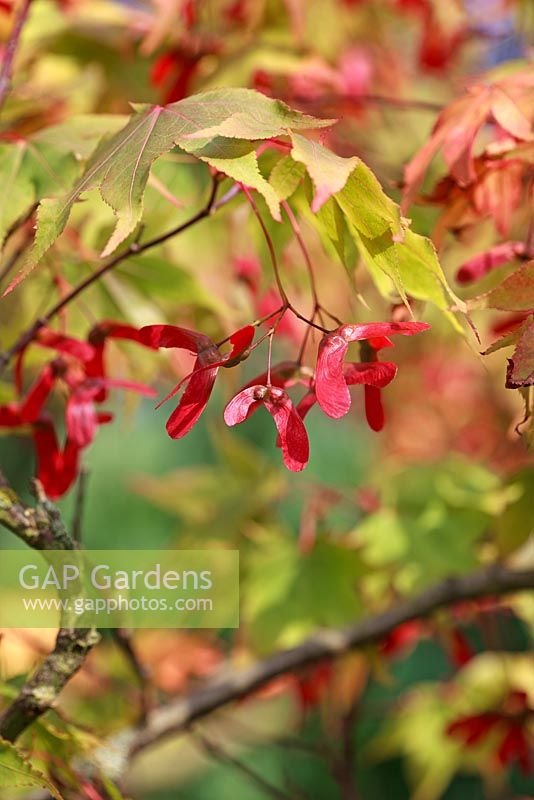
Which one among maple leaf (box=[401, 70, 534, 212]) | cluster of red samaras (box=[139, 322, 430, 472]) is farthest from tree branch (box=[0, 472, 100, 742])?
maple leaf (box=[401, 70, 534, 212])

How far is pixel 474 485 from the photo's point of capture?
1.07 m

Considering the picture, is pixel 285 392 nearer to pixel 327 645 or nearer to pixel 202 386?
pixel 202 386

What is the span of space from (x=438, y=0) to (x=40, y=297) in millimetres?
678

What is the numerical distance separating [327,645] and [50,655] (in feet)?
1.46

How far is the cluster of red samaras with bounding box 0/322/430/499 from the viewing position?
0.48m

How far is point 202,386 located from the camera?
50cm

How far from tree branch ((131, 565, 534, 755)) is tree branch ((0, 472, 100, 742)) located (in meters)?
0.32

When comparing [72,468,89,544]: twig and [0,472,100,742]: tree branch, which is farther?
[72,468,89,544]: twig

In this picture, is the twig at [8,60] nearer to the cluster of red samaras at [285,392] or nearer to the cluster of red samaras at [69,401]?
the cluster of red samaras at [69,401]

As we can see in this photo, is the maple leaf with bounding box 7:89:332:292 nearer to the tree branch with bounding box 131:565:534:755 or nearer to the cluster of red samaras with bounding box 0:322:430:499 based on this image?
the cluster of red samaras with bounding box 0:322:430:499

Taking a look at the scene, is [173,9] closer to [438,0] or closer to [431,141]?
[438,0]

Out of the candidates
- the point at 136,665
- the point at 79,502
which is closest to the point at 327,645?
the point at 136,665

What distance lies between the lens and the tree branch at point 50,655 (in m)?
0.56

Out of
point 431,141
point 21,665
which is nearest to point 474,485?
point 431,141
